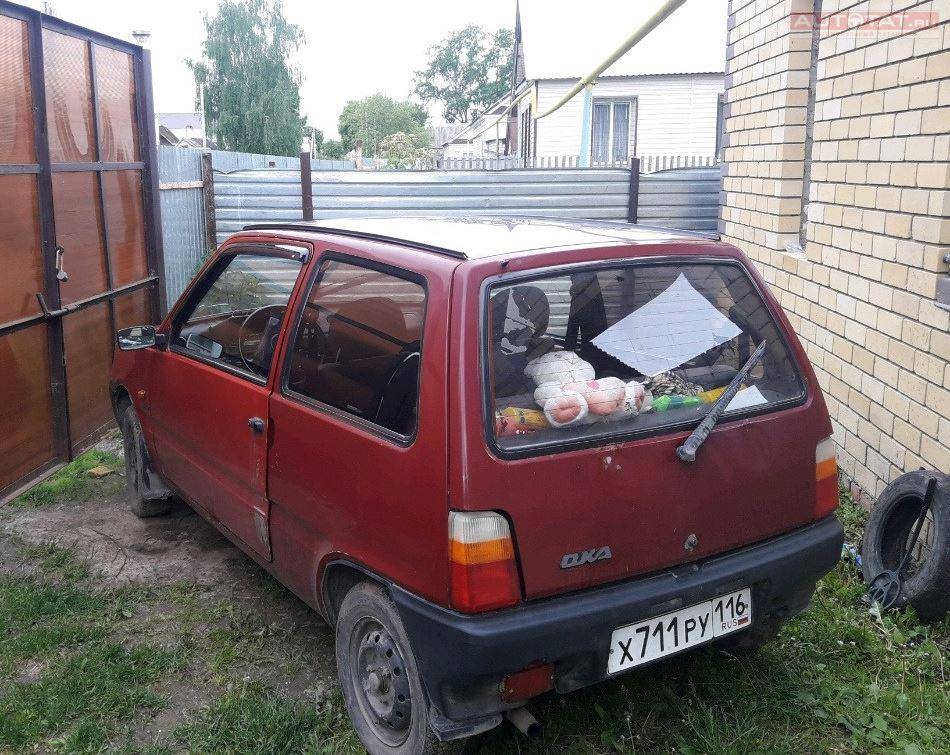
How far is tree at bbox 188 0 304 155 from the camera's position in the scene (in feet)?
166

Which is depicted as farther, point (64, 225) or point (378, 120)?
point (378, 120)

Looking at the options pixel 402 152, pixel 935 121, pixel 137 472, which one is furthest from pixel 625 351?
pixel 402 152

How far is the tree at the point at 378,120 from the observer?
74.9 meters

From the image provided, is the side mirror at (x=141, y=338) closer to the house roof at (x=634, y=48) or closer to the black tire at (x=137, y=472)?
the black tire at (x=137, y=472)

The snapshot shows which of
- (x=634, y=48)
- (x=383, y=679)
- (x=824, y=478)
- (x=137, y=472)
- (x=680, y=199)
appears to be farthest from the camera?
(x=634, y=48)

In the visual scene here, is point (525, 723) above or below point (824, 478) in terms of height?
below

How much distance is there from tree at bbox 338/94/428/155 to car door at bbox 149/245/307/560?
68.9 metres

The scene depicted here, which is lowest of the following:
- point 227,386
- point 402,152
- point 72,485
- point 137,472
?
point 72,485

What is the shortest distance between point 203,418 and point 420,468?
1717 mm

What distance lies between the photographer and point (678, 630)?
276 cm

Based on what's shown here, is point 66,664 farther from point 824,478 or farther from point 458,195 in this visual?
point 458,195

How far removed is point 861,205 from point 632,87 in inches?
824

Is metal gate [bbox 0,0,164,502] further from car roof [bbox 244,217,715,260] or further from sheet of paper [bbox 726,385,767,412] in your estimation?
sheet of paper [bbox 726,385,767,412]

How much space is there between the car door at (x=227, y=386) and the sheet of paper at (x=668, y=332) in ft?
4.26
